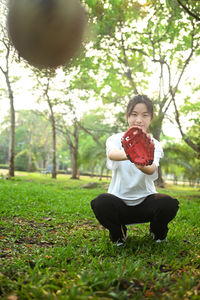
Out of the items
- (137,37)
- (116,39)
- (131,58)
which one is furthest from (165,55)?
(131,58)

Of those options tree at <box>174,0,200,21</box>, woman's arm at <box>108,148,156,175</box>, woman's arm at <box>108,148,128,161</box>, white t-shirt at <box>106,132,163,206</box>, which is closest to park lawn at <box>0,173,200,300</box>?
white t-shirt at <box>106,132,163,206</box>

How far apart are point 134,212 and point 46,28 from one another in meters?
1.95

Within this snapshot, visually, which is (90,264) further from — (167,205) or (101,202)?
(167,205)

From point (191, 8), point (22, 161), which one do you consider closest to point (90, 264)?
point (191, 8)

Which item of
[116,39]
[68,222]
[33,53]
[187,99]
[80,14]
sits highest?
[116,39]

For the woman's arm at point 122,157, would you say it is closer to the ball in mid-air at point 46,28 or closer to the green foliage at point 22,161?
the ball in mid-air at point 46,28

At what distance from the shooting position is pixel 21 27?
1659mm

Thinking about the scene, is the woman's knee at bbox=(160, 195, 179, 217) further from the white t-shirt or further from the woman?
the white t-shirt

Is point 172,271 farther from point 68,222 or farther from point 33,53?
point 68,222

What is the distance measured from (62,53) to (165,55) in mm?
9273

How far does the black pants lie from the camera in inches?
103

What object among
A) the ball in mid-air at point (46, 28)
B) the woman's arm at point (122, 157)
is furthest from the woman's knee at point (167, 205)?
the ball in mid-air at point (46, 28)

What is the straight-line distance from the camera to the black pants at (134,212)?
2.60m

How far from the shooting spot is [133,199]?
2.71m
